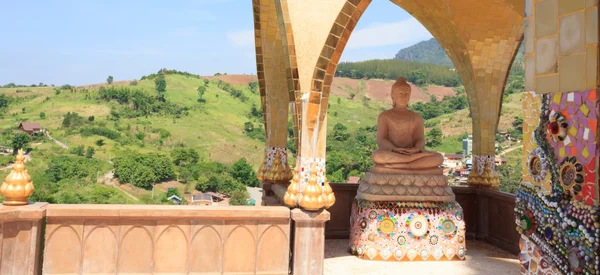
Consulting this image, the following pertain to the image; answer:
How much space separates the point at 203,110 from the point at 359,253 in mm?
79800

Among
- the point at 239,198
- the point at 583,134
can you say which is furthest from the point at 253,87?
the point at 583,134

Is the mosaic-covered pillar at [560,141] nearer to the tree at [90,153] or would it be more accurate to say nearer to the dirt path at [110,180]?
the dirt path at [110,180]

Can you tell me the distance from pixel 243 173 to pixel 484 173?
53.8m

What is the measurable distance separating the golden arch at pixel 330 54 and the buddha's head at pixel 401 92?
6.00ft

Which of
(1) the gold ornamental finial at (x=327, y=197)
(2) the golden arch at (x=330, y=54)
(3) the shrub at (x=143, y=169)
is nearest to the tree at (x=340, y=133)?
(3) the shrub at (x=143, y=169)

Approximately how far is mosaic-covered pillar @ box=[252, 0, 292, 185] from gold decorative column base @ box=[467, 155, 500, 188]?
3.48 metres

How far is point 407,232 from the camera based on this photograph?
6.42 m

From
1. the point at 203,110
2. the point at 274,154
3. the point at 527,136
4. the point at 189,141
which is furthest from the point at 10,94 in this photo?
the point at 527,136

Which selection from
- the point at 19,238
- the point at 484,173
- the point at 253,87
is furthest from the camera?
the point at 253,87

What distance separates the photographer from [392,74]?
99688 millimetres

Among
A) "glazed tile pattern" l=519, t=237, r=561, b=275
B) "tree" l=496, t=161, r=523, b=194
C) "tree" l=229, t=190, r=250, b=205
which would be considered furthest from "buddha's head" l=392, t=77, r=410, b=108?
"tree" l=229, t=190, r=250, b=205

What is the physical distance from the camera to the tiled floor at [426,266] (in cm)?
588

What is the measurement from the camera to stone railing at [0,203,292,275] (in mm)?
4262

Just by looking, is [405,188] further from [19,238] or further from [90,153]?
[90,153]
